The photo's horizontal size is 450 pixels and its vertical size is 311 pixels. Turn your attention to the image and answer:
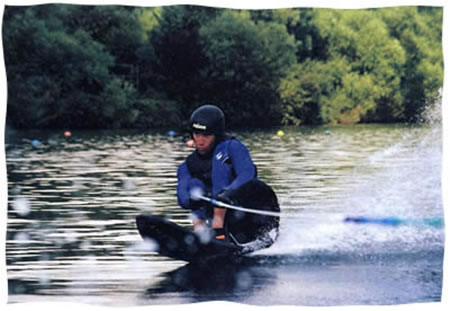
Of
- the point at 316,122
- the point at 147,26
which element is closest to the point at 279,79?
the point at 316,122

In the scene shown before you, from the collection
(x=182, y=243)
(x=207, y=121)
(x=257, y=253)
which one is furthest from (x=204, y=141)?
(x=257, y=253)

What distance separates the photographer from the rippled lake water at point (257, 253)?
4.68 m

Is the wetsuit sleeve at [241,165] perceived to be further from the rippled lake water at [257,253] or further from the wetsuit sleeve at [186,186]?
the rippled lake water at [257,253]

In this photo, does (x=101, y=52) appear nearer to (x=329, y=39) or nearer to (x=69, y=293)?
(x=329, y=39)

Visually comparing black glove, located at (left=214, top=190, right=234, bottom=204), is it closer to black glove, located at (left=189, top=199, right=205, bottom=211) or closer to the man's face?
black glove, located at (left=189, top=199, right=205, bottom=211)

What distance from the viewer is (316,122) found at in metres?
11.7

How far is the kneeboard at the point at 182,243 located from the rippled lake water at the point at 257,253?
0.26 ft

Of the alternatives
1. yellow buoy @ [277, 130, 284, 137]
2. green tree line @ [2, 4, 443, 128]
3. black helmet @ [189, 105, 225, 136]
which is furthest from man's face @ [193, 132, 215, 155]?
yellow buoy @ [277, 130, 284, 137]

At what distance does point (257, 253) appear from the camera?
5.37 meters

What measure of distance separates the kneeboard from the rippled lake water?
79 mm

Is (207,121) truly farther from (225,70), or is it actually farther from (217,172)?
(225,70)

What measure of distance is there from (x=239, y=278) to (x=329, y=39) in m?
4.36

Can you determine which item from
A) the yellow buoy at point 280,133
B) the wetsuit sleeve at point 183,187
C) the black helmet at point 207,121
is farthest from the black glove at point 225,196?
the yellow buoy at point 280,133

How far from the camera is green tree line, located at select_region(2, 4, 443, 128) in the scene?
851cm
